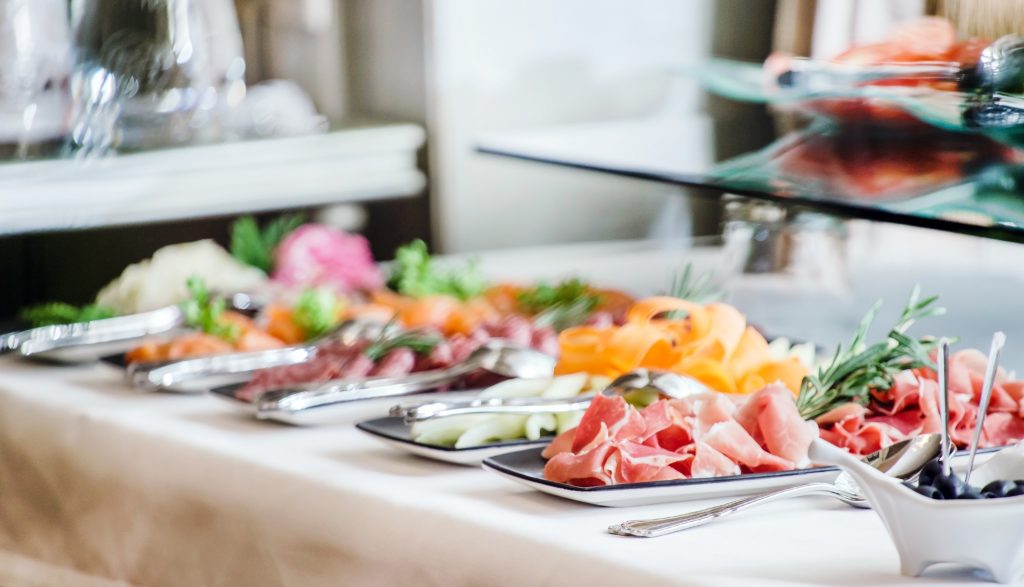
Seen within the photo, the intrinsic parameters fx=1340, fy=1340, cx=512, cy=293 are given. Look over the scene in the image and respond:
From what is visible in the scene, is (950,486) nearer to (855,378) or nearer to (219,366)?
(855,378)

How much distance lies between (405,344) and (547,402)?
0.30 meters

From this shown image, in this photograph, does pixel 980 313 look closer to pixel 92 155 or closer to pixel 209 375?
pixel 209 375

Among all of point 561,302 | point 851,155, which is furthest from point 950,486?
point 561,302

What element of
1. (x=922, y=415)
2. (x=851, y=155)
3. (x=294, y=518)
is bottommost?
(x=294, y=518)

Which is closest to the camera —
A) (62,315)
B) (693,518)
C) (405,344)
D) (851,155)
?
(693,518)

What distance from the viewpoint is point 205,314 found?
5.67ft

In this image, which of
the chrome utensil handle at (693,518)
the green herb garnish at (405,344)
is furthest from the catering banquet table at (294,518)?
the green herb garnish at (405,344)

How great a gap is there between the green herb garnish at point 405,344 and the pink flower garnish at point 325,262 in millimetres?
501

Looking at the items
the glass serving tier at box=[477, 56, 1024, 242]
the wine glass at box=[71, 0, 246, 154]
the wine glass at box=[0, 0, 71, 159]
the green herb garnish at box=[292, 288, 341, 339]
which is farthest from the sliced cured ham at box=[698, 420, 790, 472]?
the wine glass at box=[0, 0, 71, 159]

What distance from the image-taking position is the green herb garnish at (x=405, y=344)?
4.92ft

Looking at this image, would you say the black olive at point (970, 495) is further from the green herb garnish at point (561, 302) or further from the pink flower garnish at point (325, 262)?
the pink flower garnish at point (325, 262)

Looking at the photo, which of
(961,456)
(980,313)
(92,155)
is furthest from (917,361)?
(92,155)

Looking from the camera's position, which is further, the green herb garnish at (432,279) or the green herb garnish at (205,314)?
the green herb garnish at (432,279)

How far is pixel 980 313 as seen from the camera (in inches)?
62.4
